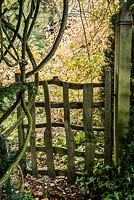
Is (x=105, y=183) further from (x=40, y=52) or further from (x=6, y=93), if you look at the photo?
(x=40, y=52)

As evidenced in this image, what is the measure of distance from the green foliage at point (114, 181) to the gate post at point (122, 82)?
0.44ft

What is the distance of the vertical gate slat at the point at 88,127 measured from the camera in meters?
3.23

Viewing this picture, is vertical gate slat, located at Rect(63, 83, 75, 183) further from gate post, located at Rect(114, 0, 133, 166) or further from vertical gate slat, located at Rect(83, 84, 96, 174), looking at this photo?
gate post, located at Rect(114, 0, 133, 166)

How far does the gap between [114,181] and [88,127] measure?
22.3 inches

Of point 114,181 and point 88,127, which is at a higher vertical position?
point 88,127

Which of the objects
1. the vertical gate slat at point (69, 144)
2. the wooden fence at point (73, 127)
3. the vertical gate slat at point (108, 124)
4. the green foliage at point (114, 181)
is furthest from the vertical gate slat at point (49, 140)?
the vertical gate slat at point (108, 124)

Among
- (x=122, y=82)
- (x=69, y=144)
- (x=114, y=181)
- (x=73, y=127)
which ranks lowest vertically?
(x=114, y=181)

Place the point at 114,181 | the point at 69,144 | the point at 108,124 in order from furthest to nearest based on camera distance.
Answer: the point at 69,144, the point at 108,124, the point at 114,181

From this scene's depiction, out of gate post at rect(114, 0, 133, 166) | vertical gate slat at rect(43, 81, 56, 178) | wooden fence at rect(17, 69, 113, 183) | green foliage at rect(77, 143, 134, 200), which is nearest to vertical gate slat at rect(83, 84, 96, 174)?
wooden fence at rect(17, 69, 113, 183)

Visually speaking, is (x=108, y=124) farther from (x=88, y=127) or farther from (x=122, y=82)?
(x=122, y=82)

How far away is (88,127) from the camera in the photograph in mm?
3352

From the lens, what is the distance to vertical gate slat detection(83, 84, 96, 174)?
10.6 ft

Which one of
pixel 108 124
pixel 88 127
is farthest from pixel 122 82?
pixel 88 127

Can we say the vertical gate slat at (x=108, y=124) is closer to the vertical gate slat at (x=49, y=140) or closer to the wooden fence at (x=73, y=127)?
the wooden fence at (x=73, y=127)
